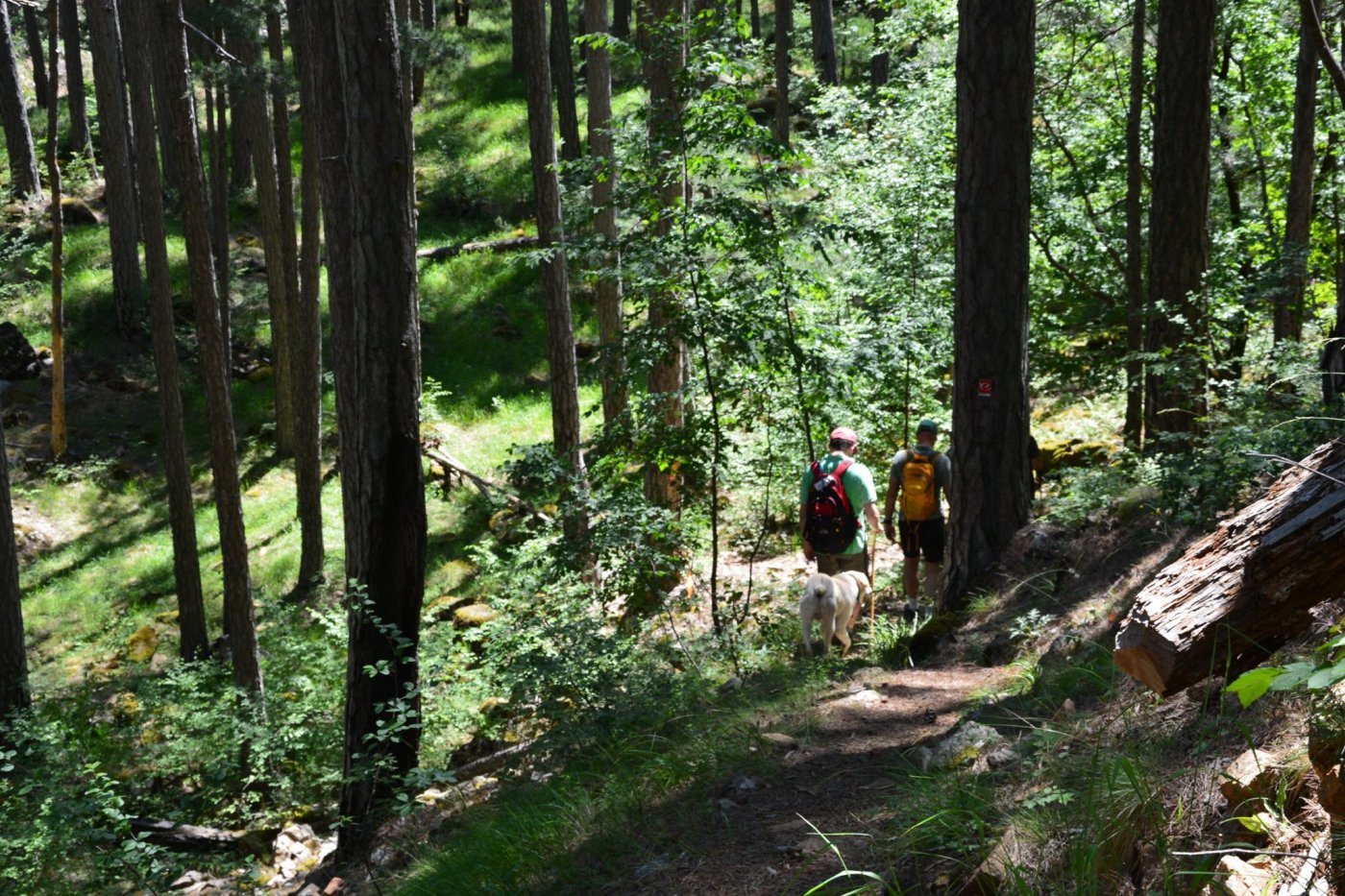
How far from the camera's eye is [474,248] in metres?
24.6

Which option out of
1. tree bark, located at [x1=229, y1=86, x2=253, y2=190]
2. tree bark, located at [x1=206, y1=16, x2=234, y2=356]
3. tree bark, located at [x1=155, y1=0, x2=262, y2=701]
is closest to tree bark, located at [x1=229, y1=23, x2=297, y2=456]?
tree bark, located at [x1=206, y1=16, x2=234, y2=356]

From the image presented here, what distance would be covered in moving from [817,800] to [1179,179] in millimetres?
7164

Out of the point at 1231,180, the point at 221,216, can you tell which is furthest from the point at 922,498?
the point at 221,216

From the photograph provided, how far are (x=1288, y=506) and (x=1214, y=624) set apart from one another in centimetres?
37

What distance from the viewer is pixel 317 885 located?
6500mm

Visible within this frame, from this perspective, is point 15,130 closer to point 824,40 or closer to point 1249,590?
point 824,40

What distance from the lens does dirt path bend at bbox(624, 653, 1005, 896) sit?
355 cm

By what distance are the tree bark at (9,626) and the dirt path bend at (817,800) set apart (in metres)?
8.62

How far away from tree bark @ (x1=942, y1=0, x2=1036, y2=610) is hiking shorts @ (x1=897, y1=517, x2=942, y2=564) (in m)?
0.94

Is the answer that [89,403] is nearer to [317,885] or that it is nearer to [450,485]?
[450,485]

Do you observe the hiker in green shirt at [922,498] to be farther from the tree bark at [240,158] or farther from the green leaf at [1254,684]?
the tree bark at [240,158]

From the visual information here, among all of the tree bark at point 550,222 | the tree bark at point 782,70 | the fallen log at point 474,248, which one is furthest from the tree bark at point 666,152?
the fallen log at point 474,248

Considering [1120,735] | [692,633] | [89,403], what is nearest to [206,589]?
[89,403]

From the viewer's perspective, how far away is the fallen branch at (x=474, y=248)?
24.3 m
